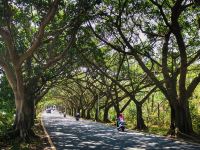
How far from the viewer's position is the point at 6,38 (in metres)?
16.5

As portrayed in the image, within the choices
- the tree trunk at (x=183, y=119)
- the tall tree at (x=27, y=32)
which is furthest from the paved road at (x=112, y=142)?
the tall tree at (x=27, y=32)

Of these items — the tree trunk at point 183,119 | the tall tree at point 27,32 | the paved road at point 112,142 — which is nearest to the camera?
the tall tree at point 27,32

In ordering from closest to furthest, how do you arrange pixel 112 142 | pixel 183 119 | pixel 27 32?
pixel 112 142
pixel 27 32
pixel 183 119

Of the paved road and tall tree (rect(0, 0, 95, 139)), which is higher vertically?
tall tree (rect(0, 0, 95, 139))

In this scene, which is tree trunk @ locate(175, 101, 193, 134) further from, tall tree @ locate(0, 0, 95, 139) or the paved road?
tall tree @ locate(0, 0, 95, 139)

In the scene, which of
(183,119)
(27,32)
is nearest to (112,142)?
(183,119)

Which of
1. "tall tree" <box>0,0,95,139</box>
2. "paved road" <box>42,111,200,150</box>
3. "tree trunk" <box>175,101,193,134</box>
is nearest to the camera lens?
"tall tree" <box>0,0,95,139</box>

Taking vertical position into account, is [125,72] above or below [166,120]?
above

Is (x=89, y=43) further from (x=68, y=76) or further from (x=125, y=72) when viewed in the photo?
(x=125, y=72)

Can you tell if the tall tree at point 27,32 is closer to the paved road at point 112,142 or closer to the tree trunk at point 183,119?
the paved road at point 112,142

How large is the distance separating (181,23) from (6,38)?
40.9 feet

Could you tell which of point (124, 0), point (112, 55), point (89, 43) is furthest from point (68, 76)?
point (124, 0)

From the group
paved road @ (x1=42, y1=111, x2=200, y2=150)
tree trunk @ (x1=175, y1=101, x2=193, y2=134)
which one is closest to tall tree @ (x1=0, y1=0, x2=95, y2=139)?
paved road @ (x1=42, y1=111, x2=200, y2=150)

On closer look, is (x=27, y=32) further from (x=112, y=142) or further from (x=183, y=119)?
(x=183, y=119)
